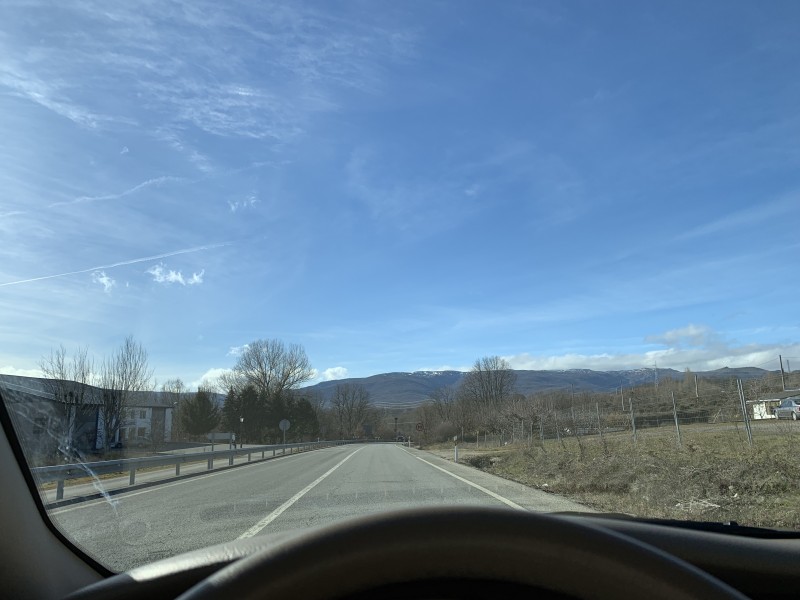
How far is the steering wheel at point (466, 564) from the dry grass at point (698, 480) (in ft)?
25.9

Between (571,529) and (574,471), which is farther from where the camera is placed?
(574,471)

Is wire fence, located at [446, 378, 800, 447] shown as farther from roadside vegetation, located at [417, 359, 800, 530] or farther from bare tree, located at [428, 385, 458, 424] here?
bare tree, located at [428, 385, 458, 424]

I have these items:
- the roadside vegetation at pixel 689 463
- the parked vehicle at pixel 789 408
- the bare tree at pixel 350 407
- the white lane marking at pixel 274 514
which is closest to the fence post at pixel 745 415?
the roadside vegetation at pixel 689 463

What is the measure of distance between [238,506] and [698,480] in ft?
28.4

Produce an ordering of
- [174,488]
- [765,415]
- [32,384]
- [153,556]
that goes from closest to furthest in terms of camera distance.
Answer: [32,384] < [153,556] < [174,488] < [765,415]

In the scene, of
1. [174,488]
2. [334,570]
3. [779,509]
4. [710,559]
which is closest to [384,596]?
[334,570]

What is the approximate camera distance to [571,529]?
142 centimetres

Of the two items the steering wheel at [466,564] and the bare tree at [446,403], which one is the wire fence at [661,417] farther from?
the bare tree at [446,403]

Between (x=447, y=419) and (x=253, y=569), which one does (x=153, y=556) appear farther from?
(x=447, y=419)

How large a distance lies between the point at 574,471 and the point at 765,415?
18.8 metres

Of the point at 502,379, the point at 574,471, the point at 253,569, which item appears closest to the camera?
the point at 253,569

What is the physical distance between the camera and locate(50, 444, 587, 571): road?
6.59 m

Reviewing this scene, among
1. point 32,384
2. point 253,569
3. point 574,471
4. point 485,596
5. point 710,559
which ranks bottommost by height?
point 574,471

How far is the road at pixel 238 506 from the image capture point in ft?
21.6
